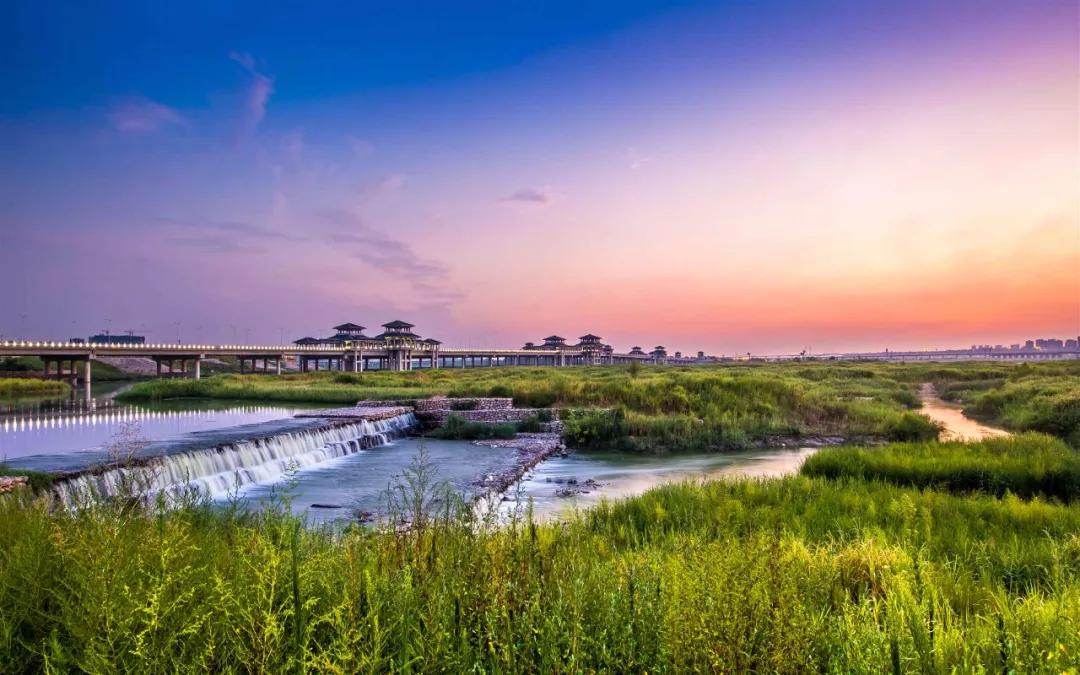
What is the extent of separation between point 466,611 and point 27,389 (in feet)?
211

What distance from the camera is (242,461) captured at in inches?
Result: 690

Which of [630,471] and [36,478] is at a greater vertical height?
[36,478]

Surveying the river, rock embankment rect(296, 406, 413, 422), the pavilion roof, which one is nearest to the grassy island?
the river

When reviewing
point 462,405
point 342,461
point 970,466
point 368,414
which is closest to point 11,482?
point 342,461

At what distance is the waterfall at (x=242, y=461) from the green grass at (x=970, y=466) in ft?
39.1

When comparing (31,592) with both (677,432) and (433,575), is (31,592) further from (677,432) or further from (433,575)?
(677,432)

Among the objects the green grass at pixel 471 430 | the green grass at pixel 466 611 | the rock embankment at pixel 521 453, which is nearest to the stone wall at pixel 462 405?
the green grass at pixel 471 430

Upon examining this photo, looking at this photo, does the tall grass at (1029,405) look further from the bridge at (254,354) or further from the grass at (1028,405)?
the bridge at (254,354)

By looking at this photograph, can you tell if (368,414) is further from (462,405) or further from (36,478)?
(36,478)

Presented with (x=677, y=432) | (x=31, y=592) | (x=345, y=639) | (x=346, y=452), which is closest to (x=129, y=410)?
(x=346, y=452)

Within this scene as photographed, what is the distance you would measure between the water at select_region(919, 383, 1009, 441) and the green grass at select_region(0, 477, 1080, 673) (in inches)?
665

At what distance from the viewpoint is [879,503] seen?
1017 cm

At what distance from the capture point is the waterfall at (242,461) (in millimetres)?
12664

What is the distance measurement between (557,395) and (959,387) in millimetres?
34466
